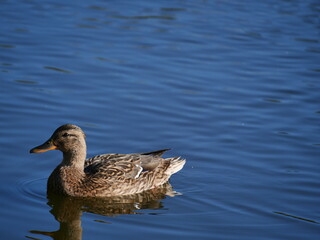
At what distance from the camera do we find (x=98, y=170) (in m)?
8.97

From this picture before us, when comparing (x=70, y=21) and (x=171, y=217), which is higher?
(x=70, y=21)

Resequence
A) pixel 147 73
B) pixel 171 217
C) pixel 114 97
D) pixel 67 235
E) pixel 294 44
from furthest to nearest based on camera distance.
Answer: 1. pixel 294 44
2. pixel 147 73
3. pixel 114 97
4. pixel 171 217
5. pixel 67 235

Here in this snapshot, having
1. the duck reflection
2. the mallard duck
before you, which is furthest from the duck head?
the duck reflection

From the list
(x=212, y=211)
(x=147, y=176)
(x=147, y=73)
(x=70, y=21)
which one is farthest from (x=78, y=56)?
(x=212, y=211)

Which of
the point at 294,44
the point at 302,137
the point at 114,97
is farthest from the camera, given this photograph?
the point at 294,44

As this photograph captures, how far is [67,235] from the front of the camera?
7273 mm

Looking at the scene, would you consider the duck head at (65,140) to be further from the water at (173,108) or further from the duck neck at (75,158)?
the water at (173,108)

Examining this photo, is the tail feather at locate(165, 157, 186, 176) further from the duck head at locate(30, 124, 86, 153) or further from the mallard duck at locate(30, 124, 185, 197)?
the duck head at locate(30, 124, 86, 153)

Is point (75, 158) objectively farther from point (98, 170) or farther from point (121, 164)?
point (121, 164)

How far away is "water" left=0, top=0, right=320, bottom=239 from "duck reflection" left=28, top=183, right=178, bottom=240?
3 centimetres

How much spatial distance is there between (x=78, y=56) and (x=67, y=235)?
7316mm

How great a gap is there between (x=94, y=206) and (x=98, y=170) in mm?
764

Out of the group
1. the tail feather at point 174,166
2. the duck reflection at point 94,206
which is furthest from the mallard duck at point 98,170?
the duck reflection at point 94,206

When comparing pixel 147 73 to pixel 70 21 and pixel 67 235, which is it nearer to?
pixel 70 21
